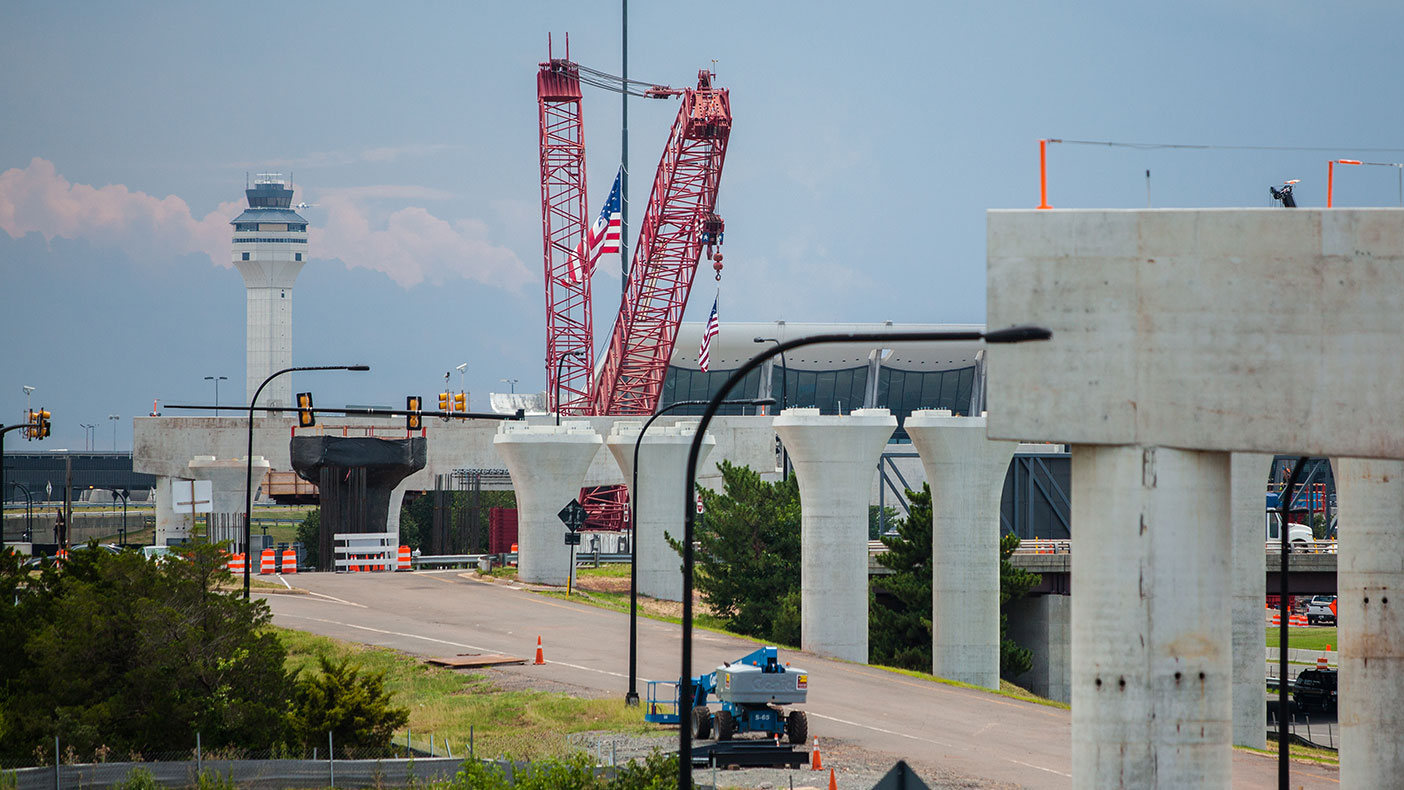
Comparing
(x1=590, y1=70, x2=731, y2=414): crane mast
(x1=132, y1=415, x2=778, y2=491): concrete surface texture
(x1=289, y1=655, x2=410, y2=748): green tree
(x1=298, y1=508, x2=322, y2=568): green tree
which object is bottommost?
(x1=298, y1=508, x2=322, y2=568): green tree

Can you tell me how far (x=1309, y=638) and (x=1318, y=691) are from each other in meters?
25.8

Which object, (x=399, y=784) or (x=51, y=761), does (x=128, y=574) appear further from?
(x=399, y=784)

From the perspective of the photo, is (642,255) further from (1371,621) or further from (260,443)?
(1371,621)

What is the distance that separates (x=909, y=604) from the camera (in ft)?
168

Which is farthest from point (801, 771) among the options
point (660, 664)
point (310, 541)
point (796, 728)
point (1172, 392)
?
point (310, 541)

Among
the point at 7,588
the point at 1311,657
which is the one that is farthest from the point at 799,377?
the point at 7,588

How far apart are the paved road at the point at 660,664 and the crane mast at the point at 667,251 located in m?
25.6

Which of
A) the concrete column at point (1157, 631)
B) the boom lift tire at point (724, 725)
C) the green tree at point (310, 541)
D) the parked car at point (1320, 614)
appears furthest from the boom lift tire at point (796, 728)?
the green tree at point (310, 541)

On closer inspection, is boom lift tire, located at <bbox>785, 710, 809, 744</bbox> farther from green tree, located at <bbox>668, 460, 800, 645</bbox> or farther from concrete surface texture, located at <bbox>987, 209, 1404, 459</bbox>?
green tree, located at <bbox>668, 460, 800, 645</bbox>

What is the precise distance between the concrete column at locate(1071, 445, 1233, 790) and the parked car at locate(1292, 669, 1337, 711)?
133 ft

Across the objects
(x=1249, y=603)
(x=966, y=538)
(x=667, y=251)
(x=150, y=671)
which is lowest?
(x=150, y=671)

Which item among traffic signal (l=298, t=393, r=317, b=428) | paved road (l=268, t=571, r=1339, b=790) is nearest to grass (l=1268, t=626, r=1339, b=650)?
paved road (l=268, t=571, r=1339, b=790)

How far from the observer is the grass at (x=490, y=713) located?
92.7ft

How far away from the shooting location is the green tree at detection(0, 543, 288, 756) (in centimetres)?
2598
